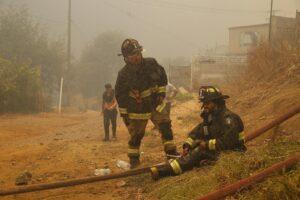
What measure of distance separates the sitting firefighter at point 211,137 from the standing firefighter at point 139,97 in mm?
1041

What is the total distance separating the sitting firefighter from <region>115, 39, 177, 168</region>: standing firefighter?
3.42ft

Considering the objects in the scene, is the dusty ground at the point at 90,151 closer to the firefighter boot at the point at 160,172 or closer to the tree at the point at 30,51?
the firefighter boot at the point at 160,172

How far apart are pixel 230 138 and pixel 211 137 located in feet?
1.39

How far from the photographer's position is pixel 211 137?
19.4 ft

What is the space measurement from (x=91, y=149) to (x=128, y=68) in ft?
11.8

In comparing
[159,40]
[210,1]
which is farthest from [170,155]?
[210,1]

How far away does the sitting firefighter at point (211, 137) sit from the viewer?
219 inches

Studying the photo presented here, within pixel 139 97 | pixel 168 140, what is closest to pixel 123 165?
pixel 168 140

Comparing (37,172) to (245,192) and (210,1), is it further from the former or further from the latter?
(210,1)

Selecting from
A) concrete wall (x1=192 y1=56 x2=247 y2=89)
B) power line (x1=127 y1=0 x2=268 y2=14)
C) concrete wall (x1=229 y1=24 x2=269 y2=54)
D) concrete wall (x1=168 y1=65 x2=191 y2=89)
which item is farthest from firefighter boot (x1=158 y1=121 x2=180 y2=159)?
power line (x1=127 y1=0 x2=268 y2=14)

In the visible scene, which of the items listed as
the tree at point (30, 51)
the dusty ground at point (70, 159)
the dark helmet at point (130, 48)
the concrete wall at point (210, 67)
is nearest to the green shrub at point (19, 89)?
the dusty ground at point (70, 159)

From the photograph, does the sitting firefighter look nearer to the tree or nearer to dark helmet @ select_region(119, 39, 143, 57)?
dark helmet @ select_region(119, 39, 143, 57)

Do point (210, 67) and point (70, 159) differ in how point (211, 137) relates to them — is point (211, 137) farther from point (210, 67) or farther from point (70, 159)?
point (210, 67)

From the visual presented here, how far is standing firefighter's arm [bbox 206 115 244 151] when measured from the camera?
5.53m
